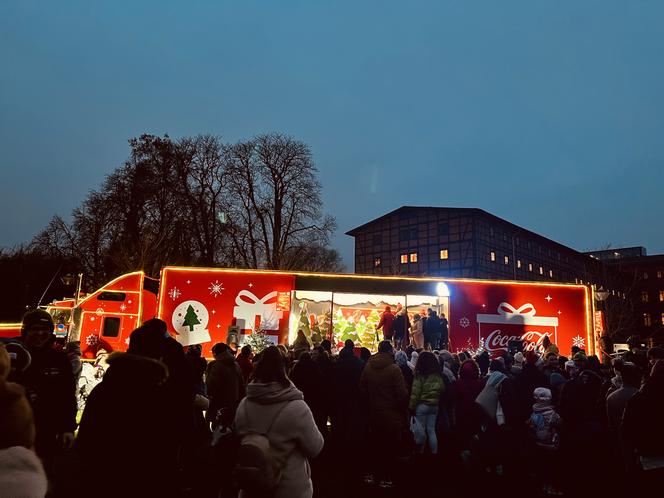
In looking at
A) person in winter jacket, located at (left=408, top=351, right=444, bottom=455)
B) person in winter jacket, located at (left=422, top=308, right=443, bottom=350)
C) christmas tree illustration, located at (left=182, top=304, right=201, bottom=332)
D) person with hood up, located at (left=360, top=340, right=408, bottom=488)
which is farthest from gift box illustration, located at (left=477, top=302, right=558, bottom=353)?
person with hood up, located at (left=360, top=340, right=408, bottom=488)

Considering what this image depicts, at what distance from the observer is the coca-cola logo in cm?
1652

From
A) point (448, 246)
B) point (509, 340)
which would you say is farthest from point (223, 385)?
point (448, 246)

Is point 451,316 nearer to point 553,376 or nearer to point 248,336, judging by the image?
point 248,336

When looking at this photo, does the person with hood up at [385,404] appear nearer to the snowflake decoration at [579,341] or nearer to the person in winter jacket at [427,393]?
the person in winter jacket at [427,393]

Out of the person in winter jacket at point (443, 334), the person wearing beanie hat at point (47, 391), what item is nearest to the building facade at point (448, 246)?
the person in winter jacket at point (443, 334)

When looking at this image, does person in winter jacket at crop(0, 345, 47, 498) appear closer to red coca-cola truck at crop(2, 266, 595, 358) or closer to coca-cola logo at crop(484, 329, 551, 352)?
red coca-cola truck at crop(2, 266, 595, 358)

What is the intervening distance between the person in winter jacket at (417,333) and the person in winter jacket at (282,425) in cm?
1287

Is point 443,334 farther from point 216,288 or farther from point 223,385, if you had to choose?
point 223,385

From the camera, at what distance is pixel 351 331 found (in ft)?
55.7

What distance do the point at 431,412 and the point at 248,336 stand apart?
8.60 m

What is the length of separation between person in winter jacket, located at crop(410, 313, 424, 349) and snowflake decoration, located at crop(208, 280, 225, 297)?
20.3ft

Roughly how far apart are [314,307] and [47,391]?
12.2 meters

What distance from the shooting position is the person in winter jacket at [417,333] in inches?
630

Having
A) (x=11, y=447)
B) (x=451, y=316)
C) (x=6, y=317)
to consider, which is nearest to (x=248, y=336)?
(x=451, y=316)
